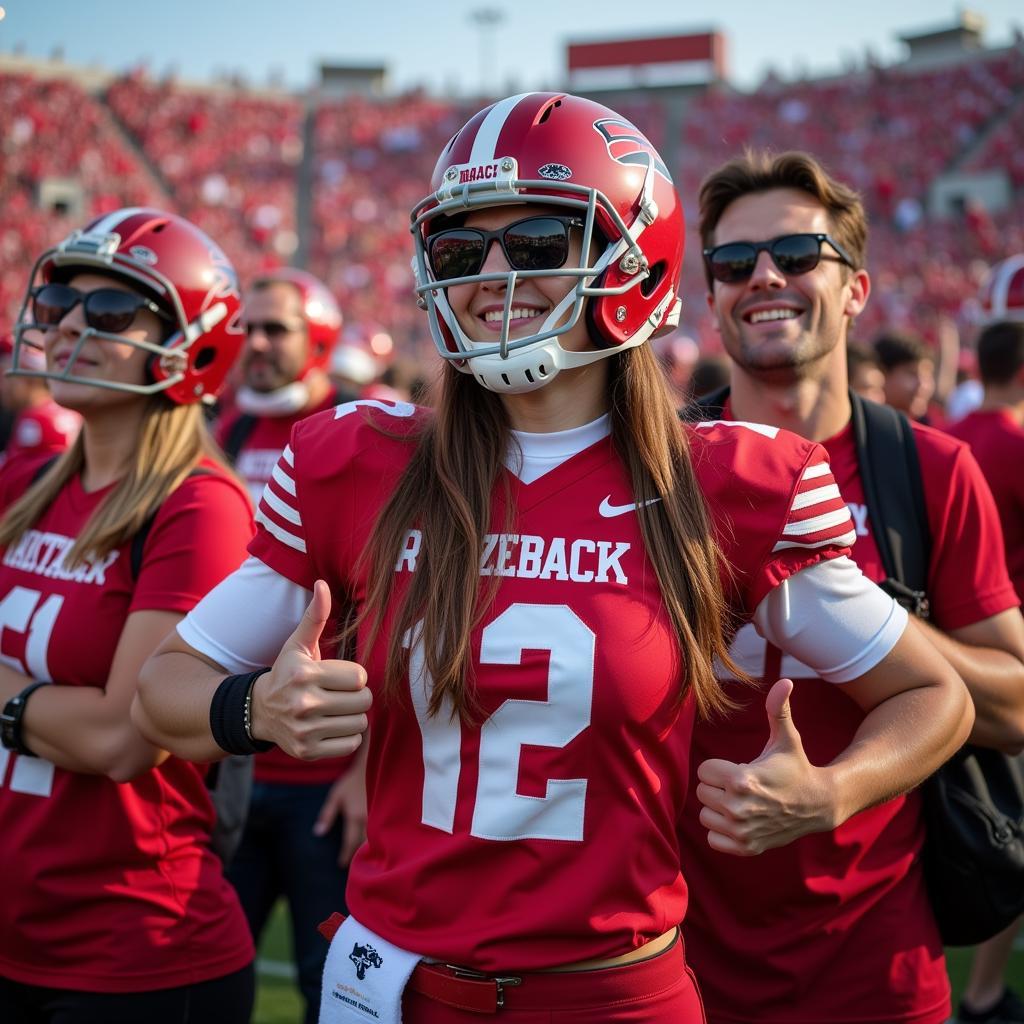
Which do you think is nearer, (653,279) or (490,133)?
(490,133)

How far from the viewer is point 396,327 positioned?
25.7 m

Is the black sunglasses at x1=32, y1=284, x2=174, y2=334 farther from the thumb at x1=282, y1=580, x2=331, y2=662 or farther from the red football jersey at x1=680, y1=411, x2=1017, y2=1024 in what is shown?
the red football jersey at x1=680, y1=411, x2=1017, y2=1024

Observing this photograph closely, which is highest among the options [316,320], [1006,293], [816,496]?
[1006,293]

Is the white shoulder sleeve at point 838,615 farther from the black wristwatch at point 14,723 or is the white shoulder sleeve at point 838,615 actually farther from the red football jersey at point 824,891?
the black wristwatch at point 14,723

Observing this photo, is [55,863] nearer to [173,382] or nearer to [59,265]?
[173,382]

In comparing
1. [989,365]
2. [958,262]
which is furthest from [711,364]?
[958,262]

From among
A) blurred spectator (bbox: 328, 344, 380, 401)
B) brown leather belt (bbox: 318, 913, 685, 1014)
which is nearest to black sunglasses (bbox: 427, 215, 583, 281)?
brown leather belt (bbox: 318, 913, 685, 1014)

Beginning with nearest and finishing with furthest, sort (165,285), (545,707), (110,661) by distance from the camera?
(545,707) < (110,661) < (165,285)

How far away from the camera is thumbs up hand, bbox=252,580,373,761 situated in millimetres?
1755

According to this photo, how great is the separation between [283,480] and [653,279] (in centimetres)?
80

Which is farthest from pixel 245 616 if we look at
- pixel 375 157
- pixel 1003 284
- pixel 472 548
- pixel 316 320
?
pixel 375 157

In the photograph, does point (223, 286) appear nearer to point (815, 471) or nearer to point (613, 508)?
point (613, 508)

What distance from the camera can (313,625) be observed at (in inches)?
71.7

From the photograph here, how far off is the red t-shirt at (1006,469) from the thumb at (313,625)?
3.16 m
